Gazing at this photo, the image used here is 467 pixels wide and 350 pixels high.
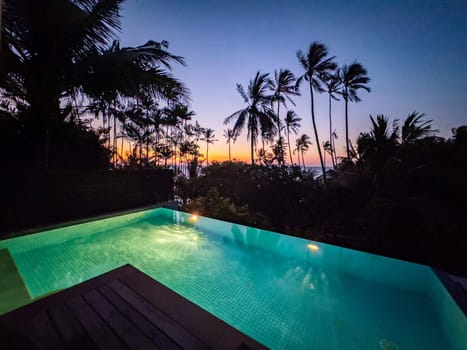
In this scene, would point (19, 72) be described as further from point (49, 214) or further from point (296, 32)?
point (296, 32)

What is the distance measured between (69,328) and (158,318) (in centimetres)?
56

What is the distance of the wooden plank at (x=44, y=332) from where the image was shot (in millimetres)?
1121

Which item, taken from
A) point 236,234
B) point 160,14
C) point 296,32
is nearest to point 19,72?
point 160,14

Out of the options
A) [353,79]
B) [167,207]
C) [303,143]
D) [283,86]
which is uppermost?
[353,79]

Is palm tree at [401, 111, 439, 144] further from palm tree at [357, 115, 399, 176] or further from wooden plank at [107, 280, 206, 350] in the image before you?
wooden plank at [107, 280, 206, 350]

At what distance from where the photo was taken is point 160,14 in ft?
13.6

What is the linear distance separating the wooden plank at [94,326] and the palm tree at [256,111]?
26.2 feet

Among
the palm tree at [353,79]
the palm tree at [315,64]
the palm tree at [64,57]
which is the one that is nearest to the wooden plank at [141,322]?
the palm tree at [64,57]

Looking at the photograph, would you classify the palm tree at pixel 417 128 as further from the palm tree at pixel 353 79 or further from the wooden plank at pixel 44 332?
the wooden plank at pixel 44 332

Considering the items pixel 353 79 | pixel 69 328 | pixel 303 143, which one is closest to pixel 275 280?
pixel 69 328

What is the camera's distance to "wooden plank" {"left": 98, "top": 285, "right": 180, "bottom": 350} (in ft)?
3.87

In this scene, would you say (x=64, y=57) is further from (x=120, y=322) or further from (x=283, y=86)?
(x=283, y=86)

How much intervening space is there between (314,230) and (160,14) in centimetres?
614

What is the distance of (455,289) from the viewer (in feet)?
6.84
